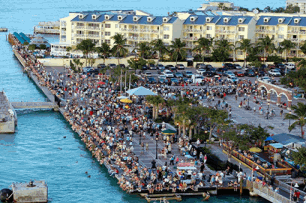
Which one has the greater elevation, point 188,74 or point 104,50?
point 104,50

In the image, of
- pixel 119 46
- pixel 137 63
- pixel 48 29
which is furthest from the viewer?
pixel 48 29

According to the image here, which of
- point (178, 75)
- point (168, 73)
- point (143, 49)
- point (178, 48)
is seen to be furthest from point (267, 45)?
point (168, 73)

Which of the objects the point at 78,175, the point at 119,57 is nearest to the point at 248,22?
the point at 119,57

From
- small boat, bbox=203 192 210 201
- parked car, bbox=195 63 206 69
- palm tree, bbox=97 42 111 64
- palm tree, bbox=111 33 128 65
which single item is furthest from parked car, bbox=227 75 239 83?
small boat, bbox=203 192 210 201

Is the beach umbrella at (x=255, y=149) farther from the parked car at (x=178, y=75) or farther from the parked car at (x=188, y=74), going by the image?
the parked car at (x=188, y=74)

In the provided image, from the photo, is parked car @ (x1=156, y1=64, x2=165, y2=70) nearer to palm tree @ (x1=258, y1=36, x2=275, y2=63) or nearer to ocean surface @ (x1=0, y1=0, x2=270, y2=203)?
palm tree @ (x1=258, y1=36, x2=275, y2=63)

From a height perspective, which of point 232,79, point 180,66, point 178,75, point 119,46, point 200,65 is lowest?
point 232,79

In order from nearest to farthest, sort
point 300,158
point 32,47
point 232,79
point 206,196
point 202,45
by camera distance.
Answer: point 206,196
point 300,158
point 232,79
point 202,45
point 32,47

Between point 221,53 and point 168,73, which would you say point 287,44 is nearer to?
point 221,53

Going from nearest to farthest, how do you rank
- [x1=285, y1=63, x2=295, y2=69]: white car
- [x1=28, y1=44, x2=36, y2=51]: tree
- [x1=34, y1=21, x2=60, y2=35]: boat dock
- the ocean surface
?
the ocean surface < [x1=285, y1=63, x2=295, y2=69]: white car < [x1=28, y1=44, x2=36, y2=51]: tree < [x1=34, y1=21, x2=60, y2=35]: boat dock
